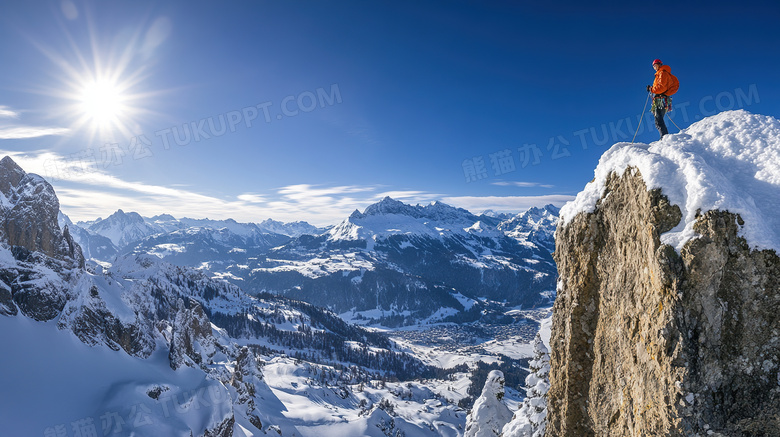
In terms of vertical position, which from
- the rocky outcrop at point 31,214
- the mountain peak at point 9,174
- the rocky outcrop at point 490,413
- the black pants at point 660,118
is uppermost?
the mountain peak at point 9,174

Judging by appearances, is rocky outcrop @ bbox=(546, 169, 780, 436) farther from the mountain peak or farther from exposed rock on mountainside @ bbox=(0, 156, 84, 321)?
the mountain peak

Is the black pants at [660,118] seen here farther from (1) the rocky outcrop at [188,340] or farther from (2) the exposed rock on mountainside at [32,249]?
(1) the rocky outcrop at [188,340]

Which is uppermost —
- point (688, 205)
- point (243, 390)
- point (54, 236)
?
point (54, 236)

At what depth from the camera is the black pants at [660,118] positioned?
42.9 ft

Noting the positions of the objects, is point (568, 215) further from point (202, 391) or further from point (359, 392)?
point (359, 392)

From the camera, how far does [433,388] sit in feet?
617

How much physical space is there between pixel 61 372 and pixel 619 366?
60.1 meters

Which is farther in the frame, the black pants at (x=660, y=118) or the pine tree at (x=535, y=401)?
the pine tree at (x=535, y=401)

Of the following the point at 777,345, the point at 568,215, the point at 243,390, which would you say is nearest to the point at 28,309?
the point at 243,390

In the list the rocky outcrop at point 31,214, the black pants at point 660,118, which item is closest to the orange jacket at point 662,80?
the black pants at point 660,118

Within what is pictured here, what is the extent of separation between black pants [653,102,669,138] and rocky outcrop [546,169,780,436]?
5400 mm

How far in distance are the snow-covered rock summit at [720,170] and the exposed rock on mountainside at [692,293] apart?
29 mm

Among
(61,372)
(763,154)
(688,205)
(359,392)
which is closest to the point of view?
(688,205)

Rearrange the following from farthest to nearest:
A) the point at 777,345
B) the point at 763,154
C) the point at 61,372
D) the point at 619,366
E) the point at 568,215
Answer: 1. the point at 61,372
2. the point at 568,215
3. the point at 619,366
4. the point at 763,154
5. the point at 777,345
